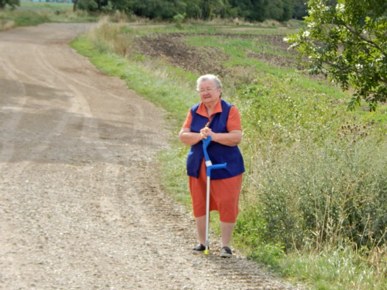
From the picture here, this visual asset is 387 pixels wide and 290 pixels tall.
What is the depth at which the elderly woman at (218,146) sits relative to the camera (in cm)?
852

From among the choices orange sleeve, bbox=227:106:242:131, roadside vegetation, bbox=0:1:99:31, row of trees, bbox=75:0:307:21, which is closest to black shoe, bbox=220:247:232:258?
orange sleeve, bbox=227:106:242:131

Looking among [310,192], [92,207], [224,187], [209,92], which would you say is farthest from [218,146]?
[92,207]

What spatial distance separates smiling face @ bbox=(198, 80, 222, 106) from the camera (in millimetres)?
8484

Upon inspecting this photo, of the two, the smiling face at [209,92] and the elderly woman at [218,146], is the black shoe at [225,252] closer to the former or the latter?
the elderly woman at [218,146]

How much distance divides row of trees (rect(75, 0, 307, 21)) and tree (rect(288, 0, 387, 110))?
174 feet

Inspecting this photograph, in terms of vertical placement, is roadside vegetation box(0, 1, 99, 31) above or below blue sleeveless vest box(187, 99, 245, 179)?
below

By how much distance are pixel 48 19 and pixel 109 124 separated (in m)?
47.3

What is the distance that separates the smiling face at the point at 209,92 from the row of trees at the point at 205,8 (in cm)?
5617

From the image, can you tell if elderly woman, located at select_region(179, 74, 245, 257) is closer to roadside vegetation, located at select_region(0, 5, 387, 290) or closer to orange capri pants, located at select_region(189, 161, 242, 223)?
orange capri pants, located at select_region(189, 161, 242, 223)

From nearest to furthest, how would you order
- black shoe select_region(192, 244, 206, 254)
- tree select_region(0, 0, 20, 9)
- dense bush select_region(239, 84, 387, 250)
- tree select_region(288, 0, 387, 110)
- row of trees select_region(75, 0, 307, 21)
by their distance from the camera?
black shoe select_region(192, 244, 206, 254), dense bush select_region(239, 84, 387, 250), tree select_region(288, 0, 387, 110), tree select_region(0, 0, 20, 9), row of trees select_region(75, 0, 307, 21)

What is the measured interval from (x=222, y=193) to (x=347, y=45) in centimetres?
364

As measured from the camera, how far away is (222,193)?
8.65m

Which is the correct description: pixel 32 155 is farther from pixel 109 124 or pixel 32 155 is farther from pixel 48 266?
pixel 48 266

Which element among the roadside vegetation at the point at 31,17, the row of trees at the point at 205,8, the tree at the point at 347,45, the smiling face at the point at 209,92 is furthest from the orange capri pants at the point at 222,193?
the row of trees at the point at 205,8
